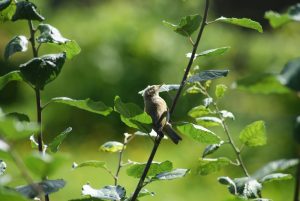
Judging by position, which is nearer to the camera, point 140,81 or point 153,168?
point 153,168

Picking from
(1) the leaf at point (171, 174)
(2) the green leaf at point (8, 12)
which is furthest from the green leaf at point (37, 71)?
(1) the leaf at point (171, 174)

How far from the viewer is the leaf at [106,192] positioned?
3.53 ft

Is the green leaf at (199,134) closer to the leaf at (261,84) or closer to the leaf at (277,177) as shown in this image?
the leaf at (277,177)

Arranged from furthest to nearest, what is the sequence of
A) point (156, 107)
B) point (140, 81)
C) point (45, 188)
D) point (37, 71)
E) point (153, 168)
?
point (140, 81), point (156, 107), point (153, 168), point (37, 71), point (45, 188)

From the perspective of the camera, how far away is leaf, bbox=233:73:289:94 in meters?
0.77

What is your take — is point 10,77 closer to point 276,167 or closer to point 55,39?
point 55,39

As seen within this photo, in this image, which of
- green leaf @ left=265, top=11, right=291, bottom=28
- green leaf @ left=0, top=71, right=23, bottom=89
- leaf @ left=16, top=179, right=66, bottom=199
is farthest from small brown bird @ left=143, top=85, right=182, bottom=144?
green leaf @ left=265, top=11, right=291, bottom=28

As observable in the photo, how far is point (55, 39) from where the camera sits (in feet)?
3.84

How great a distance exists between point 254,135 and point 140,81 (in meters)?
5.27

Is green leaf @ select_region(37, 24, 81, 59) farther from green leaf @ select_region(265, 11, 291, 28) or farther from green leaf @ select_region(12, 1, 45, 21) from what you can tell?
green leaf @ select_region(265, 11, 291, 28)

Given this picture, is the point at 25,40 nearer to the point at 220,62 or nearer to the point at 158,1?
the point at 220,62

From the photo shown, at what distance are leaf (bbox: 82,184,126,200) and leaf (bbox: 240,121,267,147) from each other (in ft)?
A: 1.09

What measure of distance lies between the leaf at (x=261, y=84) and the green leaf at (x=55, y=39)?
1.61ft

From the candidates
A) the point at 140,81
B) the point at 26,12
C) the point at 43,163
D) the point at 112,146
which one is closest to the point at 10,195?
the point at 43,163
